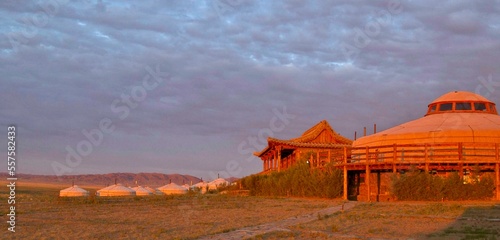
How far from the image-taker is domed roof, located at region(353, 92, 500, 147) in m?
24.5

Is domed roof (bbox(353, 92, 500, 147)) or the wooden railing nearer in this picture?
the wooden railing

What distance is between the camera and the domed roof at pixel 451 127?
2448cm

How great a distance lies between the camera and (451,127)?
2595cm

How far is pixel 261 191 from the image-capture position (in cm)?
2930

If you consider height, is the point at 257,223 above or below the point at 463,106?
below

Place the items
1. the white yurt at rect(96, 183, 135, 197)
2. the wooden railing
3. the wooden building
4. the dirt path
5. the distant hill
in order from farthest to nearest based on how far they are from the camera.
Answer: the distant hill < the white yurt at rect(96, 183, 135, 197) < the wooden building < the wooden railing < the dirt path

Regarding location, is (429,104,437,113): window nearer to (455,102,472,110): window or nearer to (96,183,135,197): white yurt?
(455,102,472,110): window

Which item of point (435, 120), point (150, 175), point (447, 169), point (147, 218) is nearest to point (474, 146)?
point (447, 169)

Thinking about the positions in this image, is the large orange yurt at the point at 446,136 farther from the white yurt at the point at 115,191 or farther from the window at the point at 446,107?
the white yurt at the point at 115,191

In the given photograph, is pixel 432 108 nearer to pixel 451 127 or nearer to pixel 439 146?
pixel 451 127

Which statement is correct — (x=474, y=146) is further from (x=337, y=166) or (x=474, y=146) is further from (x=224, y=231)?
(x=224, y=231)

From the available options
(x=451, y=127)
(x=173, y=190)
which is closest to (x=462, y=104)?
(x=451, y=127)

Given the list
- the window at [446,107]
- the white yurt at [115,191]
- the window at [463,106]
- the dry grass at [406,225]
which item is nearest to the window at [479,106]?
the window at [463,106]

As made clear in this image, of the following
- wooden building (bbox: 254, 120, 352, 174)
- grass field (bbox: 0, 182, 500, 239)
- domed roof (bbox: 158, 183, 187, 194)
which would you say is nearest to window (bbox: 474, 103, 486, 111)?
wooden building (bbox: 254, 120, 352, 174)
